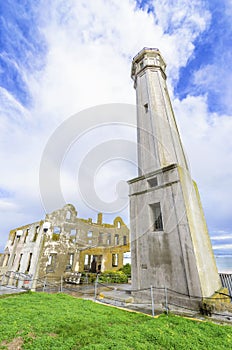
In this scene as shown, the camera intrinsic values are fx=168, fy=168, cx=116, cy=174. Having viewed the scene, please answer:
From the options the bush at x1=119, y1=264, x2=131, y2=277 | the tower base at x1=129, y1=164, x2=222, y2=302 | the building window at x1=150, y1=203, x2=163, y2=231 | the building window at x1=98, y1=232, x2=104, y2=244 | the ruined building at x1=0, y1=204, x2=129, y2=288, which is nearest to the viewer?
the tower base at x1=129, y1=164, x2=222, y2=302

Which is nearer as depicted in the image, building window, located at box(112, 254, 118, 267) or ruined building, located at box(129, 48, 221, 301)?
ruined building, located at box(129, 48, 221, 301)

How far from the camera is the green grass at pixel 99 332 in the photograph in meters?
3.80

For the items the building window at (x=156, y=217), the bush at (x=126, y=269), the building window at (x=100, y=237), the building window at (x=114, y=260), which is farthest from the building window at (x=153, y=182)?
the building window at (x=100, y=237)

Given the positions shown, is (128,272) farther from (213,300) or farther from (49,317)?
(49,317)

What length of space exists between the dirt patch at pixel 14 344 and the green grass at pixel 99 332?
20 millimetres

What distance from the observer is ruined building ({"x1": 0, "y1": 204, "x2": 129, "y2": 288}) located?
658 inches

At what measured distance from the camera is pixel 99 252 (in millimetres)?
22828

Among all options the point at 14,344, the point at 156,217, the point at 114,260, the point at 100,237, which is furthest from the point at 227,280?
the point at 100,237

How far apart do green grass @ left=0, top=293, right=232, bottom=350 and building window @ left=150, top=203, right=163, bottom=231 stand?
14.3 ft

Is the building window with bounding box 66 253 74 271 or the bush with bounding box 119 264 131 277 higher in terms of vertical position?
the building window with bounding box 66 253 74 271

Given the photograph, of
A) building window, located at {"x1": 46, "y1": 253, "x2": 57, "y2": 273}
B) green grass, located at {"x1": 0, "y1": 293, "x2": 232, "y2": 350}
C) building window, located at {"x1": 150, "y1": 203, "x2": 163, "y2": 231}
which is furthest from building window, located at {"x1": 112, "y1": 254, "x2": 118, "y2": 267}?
green grass, located at {"x1": 0, "y1": 293, "x2": 232, "y2": 350}

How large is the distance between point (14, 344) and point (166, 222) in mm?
7227

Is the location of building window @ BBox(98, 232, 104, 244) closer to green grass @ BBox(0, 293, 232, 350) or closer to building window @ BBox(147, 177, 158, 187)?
building window @ BBox(147, 177, 158, 187)

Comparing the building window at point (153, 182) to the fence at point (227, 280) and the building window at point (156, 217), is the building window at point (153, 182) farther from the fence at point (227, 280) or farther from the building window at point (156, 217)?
the fence at point (227, 280)
